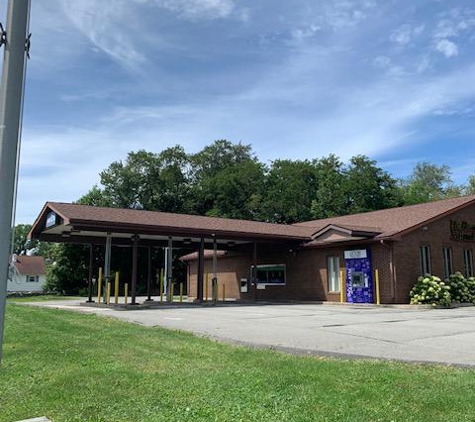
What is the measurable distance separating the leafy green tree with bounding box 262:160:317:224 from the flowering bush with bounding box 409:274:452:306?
105 ft

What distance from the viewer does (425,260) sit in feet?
82.0

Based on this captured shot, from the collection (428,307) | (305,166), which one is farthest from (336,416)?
(305,166)

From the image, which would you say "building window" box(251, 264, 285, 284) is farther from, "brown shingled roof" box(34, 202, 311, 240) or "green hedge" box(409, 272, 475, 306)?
"green hedge" box(409, 272, 475, 306)

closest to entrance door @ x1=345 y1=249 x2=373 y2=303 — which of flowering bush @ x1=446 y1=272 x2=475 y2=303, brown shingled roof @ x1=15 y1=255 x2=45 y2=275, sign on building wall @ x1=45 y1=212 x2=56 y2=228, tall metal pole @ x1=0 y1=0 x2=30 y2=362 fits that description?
flowering bush @ x1=446 y1=272 x2=475 y2=303

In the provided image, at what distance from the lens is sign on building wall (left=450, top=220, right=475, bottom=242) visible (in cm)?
2628

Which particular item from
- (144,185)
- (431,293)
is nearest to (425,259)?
(431,293)

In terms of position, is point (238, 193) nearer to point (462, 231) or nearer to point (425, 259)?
point (462, 231)

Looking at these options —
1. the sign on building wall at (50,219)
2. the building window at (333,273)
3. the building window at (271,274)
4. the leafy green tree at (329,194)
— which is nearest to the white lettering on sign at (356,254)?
the building window at (333,273)

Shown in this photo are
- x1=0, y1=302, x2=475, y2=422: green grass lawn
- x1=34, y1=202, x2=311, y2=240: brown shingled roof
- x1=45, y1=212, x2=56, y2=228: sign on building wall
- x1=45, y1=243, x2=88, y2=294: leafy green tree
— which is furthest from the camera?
x1=45, y1=243, x2=88, y2=294: leafy green tree

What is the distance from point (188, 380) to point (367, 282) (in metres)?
19.8

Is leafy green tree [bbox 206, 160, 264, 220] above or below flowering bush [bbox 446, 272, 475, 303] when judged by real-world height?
above

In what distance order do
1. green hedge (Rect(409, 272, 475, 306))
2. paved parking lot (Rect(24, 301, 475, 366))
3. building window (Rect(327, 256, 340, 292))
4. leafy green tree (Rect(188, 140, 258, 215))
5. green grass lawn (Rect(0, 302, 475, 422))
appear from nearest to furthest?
1. green grass lawn (Rect(0, 302, 475, 422))
2. paved parking lot (Rect(24, 301, 475, 366))
3. green hedge (Rect(409, 272, 475, 306))
4. building window (Rect(327, 256, 340, 292))
5. leafy green tree (Rect(188, 140, 258, 215))

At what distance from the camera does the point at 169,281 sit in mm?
25219

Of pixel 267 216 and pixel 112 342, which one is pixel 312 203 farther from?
pixel 112 342
